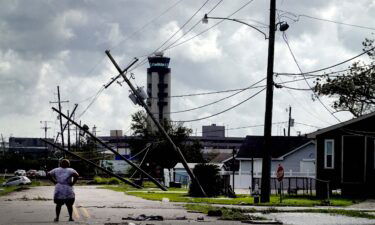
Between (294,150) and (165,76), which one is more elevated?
(165,76)

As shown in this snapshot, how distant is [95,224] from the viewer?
15.9m

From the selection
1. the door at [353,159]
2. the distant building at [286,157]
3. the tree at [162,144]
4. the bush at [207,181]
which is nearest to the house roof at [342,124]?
the door at [353,159]

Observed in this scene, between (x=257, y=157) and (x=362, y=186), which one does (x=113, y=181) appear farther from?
(x=362, y=186)

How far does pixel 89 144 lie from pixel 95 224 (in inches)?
3843

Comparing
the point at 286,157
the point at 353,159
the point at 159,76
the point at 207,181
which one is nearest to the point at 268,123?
the point at 207,181

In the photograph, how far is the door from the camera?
3969 centimetres

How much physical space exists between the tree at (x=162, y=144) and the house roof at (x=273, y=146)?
2806 cm

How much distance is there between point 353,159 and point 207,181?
8.53m

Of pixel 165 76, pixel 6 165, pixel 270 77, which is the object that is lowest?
pixel 6 165

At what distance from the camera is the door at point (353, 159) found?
39.7m

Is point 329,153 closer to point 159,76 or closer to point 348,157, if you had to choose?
point 348,157

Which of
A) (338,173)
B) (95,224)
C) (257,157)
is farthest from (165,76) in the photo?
(95,224)

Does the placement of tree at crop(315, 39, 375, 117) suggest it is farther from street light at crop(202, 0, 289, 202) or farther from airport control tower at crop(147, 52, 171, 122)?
airport control tower at crop(147, 52, 171, 122)

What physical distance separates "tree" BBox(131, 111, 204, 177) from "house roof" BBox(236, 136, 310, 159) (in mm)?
28057
